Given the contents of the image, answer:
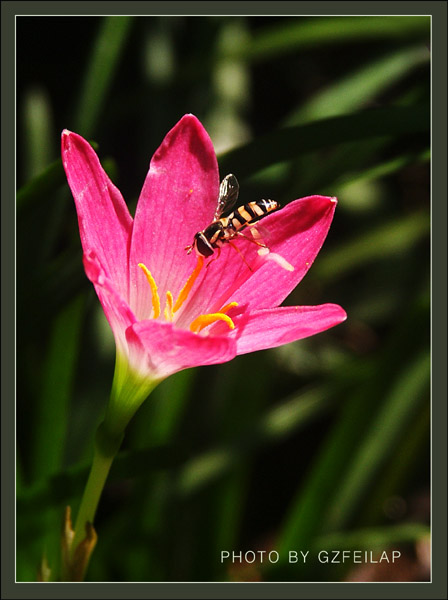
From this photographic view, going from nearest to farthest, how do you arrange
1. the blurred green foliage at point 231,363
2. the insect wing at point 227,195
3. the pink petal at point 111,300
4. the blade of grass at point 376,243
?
the pink petal at point 111,300 < the insect wing at point 227,195 < the blurred green foliage at point 231,363 < the blade of grass at point 376,243

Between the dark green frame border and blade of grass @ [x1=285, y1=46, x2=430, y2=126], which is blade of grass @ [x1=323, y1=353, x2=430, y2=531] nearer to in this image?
the dark green frame border

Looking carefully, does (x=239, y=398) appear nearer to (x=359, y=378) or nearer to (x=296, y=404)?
(x=296, y=404)

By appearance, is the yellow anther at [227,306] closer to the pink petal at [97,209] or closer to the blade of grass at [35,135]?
the pink petal at [97,209]

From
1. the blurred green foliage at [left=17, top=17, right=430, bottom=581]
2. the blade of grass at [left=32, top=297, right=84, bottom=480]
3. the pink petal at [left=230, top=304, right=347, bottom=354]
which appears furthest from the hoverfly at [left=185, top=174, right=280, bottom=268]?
the blade of grass at [left=32, top=297, right=84, bottom=480]

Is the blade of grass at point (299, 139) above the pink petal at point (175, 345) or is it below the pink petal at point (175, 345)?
above

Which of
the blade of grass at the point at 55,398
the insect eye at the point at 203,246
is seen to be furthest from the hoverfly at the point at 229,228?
the blade of grass at the point at 55,398

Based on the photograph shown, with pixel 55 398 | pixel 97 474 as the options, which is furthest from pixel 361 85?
pixel 97 474

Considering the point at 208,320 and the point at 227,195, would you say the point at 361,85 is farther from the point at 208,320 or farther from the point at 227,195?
the point at 208,320
